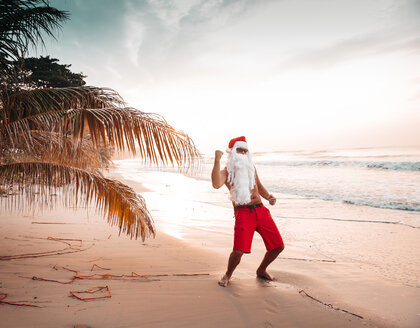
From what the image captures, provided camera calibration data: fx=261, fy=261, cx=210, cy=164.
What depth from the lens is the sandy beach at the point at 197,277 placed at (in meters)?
2.63

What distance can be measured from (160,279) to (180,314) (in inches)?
34.8

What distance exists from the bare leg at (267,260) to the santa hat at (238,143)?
4.78 ft

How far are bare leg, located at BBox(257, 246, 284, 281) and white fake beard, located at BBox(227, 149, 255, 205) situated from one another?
0.76m

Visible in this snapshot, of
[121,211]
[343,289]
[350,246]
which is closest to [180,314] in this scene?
[121,211]

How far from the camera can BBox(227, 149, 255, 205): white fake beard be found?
3432 millimetres

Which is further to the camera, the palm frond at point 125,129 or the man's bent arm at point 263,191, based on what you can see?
the man's bent arm at point 263,191

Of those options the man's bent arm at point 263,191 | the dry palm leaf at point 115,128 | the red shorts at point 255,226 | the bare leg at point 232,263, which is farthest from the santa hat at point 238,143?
the bare leg at point 232,263

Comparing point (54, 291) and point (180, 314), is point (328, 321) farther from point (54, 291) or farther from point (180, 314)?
point (54, 291)

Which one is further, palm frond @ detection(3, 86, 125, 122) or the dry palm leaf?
palm frond @ detection(3, 86, 125, 122)

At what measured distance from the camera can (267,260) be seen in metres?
3.54

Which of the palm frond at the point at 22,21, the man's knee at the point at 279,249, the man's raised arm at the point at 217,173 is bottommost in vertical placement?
the man's knee at the point at 279,249

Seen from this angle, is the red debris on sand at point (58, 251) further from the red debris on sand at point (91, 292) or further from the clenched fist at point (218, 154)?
the clenched fist at point (218, 154)

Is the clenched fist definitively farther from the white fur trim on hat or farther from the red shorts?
the red shorts

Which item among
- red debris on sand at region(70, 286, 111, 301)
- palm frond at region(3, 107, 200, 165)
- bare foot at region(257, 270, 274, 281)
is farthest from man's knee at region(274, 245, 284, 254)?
red debris on sand at region(70, 286, 111, 301)
